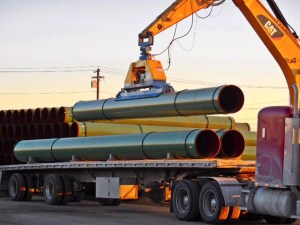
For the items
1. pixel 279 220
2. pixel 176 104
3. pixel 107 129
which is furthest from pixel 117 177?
pixel 279 220

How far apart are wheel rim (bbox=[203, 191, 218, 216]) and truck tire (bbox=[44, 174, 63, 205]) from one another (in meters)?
7.80

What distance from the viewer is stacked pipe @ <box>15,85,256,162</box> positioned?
19.6 metres

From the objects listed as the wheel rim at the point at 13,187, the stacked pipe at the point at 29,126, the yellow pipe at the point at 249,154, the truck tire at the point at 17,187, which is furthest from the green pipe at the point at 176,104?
the wheel rim at the point at 13,187

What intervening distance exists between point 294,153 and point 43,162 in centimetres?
1315

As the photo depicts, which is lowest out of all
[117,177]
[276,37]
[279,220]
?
[279,220]

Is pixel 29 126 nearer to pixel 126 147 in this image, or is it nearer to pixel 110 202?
pixel 110 202

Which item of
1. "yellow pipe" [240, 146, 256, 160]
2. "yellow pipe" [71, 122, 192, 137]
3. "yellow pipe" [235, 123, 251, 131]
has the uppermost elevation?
"yellow pipe" [235, 123, 251, 131]

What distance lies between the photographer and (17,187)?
27.2 m

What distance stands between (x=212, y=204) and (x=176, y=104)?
11.1 feet

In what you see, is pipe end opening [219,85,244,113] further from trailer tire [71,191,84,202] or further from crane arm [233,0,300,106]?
trailer tire [71,191,84,202]

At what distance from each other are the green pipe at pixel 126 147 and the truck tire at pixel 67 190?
2.50 ft

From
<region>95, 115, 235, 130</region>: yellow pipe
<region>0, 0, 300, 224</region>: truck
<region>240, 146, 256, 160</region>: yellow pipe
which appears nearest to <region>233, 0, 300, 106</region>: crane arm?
<region>0, 0, 300, 224</region>: truck

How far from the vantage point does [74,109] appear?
25500 mm

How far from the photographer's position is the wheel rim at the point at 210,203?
59.4ft
